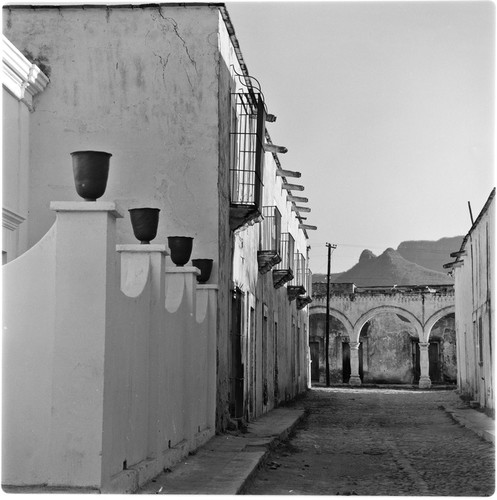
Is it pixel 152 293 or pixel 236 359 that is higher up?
pixel 152 293

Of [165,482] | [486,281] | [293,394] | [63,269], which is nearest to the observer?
[63,269]

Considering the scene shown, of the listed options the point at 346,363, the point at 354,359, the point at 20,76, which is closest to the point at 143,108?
the point at 20,76

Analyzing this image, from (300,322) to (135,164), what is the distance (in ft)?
64.3

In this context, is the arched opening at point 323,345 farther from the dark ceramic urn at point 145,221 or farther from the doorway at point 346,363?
the dark ceramic urn at point 145,221

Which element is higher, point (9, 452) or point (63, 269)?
point (63, 269)

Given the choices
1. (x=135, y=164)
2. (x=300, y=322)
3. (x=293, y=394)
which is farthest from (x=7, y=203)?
(x=300, y=322)

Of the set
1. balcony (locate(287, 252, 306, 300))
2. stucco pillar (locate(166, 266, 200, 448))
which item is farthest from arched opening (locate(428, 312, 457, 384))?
stucco pillar (locate(166, 266, 200, 448))

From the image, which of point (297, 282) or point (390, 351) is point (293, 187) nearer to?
point (297, 282)

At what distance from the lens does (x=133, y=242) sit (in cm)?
1301

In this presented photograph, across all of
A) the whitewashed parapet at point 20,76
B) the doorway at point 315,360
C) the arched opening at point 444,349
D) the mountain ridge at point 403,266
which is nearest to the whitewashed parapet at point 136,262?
the whitewashed parapet at point 20,76

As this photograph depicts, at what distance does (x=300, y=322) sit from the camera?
105 ft

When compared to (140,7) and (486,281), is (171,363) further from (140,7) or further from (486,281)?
(486,281)

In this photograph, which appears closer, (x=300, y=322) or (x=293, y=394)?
(x=293, y=394)

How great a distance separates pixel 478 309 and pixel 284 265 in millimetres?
4870
